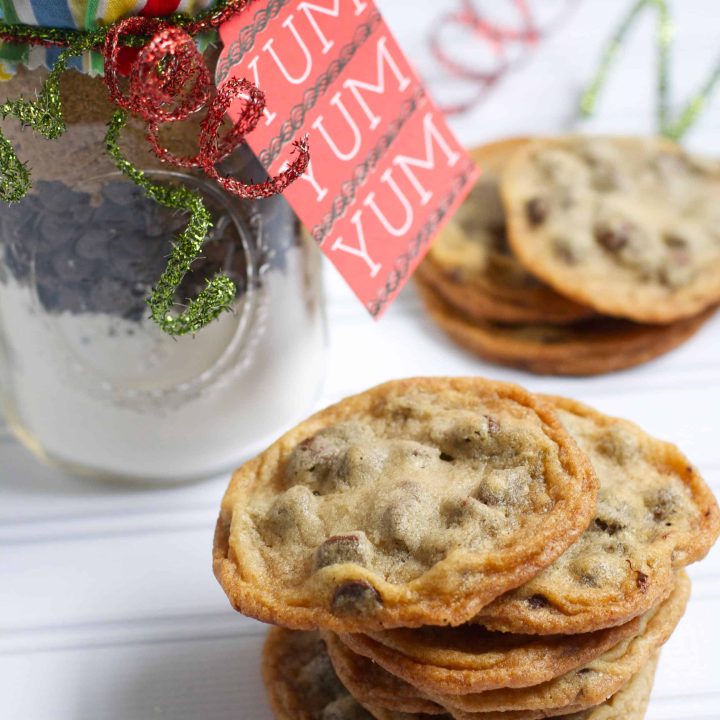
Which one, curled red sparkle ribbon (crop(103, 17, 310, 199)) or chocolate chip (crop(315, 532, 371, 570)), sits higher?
curled red sparkle ribbon (crop(103, 17, 310, 199))

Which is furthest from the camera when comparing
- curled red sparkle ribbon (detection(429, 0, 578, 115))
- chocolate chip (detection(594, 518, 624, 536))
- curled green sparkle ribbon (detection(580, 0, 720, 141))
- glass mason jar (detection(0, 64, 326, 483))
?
curled red sparkle ribbon (detection(429, 0, 578, 115))

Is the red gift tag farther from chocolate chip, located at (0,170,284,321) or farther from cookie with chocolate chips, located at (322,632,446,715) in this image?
cookie with chocolate chips, located at (322,632,446,715)

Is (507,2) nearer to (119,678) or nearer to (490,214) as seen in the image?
(490,214)

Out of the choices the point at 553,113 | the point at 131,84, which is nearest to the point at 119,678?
the point at 131,84

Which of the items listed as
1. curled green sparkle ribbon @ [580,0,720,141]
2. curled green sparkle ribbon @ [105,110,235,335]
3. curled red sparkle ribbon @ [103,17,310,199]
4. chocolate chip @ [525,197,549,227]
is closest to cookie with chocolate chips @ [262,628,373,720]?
curled green sparkle ribbon @ [105,110,235,335]

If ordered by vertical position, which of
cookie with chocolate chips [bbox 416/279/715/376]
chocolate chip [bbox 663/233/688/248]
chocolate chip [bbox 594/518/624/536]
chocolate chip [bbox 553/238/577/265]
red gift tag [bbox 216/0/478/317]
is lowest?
cookie with chocolate chips [bbox 416/279/715/376]

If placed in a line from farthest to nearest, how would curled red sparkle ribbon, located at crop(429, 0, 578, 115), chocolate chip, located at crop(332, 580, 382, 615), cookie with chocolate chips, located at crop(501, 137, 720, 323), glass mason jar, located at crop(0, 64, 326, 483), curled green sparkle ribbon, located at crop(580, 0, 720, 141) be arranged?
curled red sparkle ribbon, located at crop(429, 0, 578, 115), curled green sparkle ribbon, located at crop(580, 0, 720, 141), cookie with chocolate chips, located at crop(501, 137, 720, 323), glass mason jar, located at crop(0, 64, 326, 483), chocolate chip, located at crop(332, 580, 382, 615)

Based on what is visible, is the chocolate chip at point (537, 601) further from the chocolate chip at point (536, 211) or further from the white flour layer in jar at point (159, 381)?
the chocolate chip at point (536, 211)

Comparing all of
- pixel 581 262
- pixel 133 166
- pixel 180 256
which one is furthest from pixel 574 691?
pixel 581 262
